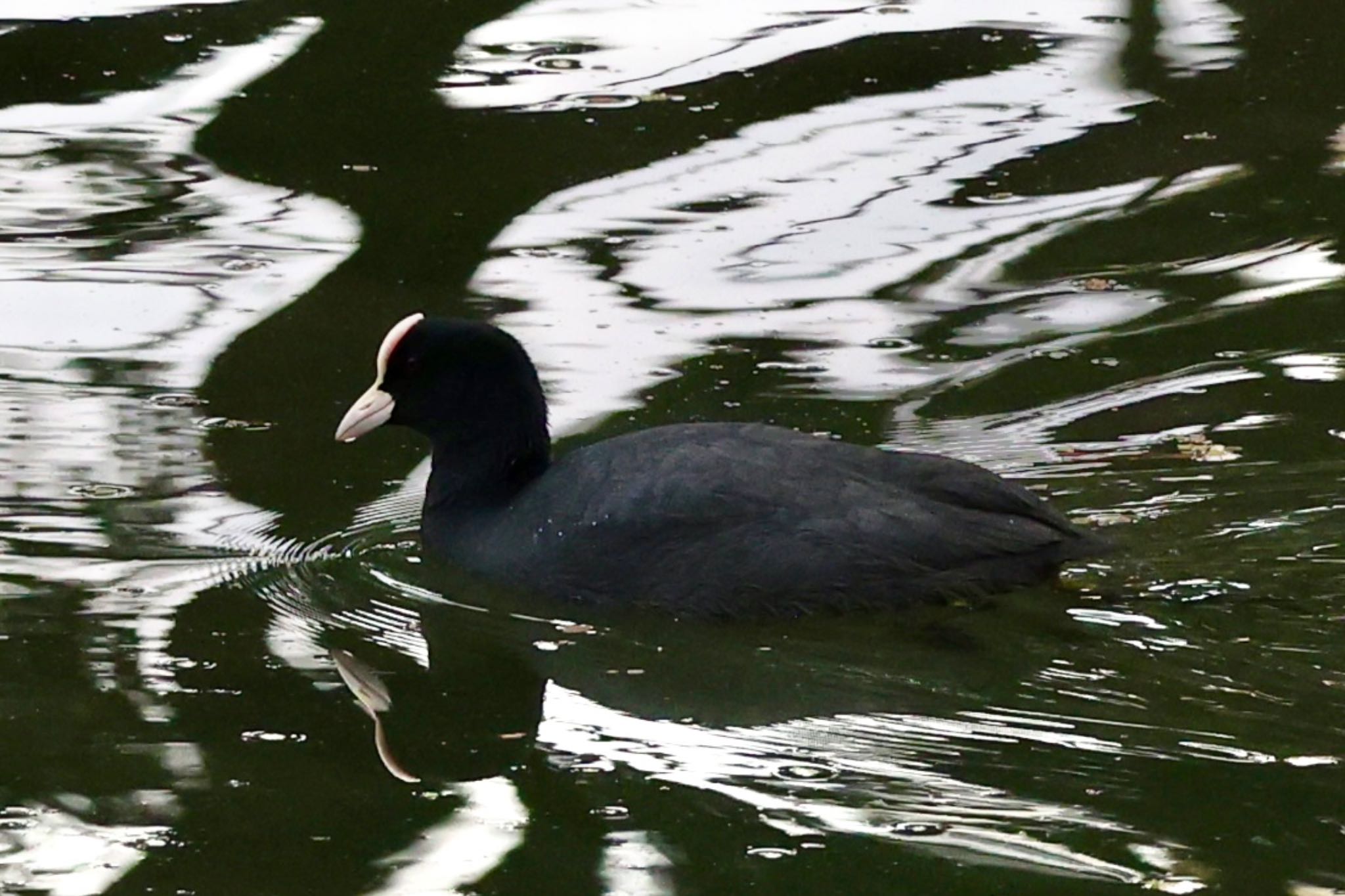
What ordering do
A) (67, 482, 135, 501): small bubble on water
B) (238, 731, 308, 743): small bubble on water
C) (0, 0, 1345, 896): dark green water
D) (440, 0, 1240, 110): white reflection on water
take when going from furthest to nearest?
(440, 0, 1240, 110): white reflection on water, (67, 482, 135, 501): small bubble on water, (238, 731, 308, 743): small bubble on water, (0, 0, 1345, 896): dark green water

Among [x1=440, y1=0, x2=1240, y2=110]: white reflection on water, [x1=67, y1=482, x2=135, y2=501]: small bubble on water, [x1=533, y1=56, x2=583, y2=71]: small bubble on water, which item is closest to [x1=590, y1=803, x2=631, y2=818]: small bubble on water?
[x1=67, y1=482, x2=135, y2=501]: small bubble on water

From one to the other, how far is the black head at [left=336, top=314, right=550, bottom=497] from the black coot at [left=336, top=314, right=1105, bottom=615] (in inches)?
5.2

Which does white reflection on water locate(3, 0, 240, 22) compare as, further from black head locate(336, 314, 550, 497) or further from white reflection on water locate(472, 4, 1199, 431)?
black head locate(336, 314, 550, 497)

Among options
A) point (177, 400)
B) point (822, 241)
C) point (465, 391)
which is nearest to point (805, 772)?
point (465, 391)

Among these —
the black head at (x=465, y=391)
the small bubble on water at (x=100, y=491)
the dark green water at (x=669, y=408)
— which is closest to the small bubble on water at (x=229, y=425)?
the dark green water at (x=669, y=408)

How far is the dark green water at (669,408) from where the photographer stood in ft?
15.4

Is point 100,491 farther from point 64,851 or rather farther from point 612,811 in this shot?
point 612,811

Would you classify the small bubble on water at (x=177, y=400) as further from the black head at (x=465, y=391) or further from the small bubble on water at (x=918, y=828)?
the small bubble on water at (x=918, y=828)

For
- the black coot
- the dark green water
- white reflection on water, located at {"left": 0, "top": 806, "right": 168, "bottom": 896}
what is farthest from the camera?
the black coot

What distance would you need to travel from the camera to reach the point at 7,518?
6.39m

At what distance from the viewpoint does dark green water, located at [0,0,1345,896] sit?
470 centimetres

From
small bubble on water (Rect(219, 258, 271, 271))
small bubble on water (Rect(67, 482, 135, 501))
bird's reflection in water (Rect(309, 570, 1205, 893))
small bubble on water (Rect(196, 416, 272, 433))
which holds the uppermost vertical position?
small bubble on water (Rect(219, 258, 271, 271))

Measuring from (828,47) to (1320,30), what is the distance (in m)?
2.11

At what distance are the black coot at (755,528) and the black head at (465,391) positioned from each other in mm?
131
